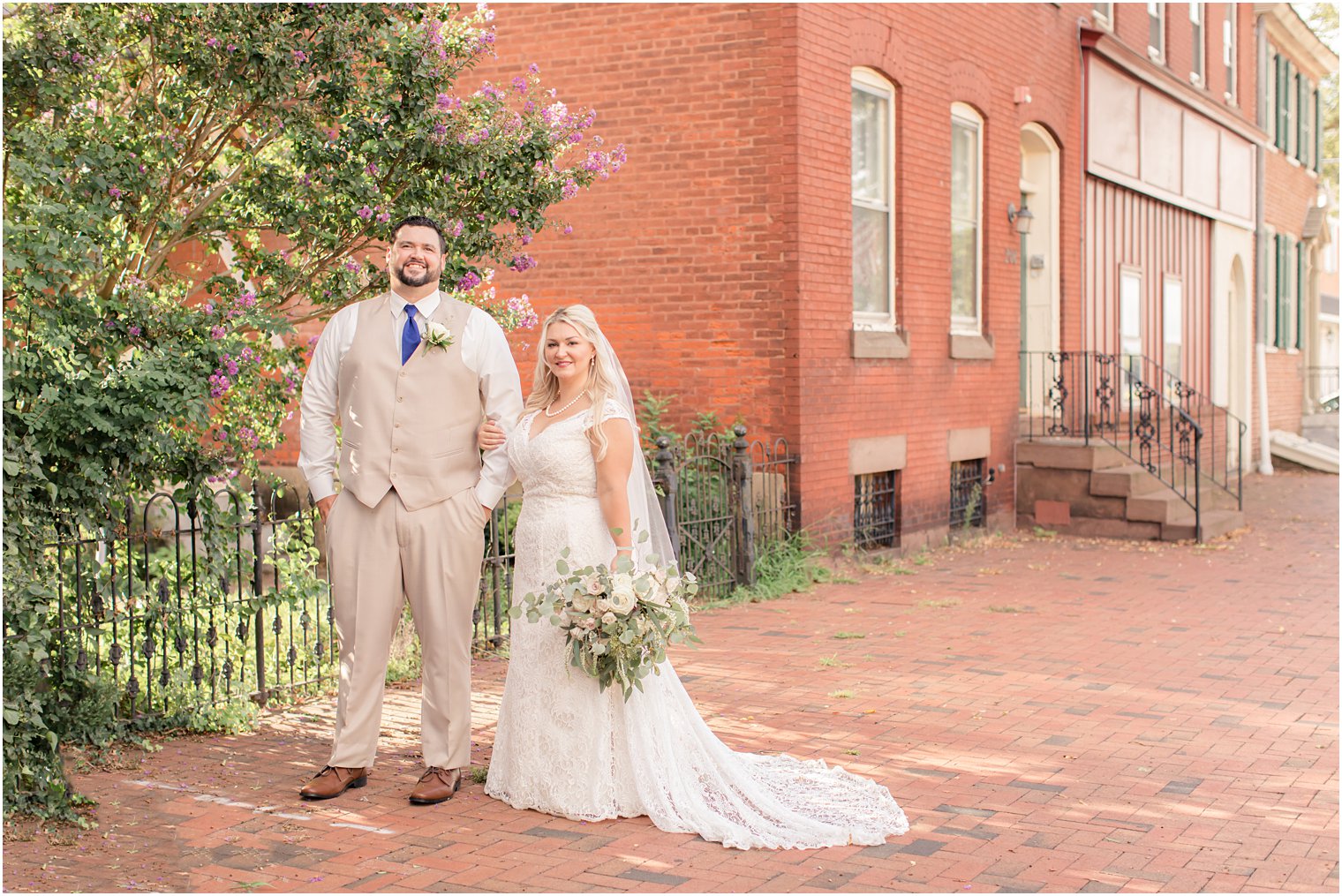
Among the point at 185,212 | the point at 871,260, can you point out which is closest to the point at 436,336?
the point at 185,212

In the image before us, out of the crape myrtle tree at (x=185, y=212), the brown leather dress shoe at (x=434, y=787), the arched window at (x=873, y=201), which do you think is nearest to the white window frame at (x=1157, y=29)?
the arched window at (x=873, y=201)

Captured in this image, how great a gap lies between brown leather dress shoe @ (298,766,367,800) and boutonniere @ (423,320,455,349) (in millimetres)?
1720

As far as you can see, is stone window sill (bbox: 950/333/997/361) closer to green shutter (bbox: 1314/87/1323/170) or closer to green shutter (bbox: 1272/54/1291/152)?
green shutter (bbox: 1272/54/1291/152)

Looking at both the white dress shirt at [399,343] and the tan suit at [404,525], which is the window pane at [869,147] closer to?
the white dress shirt at [399,343]

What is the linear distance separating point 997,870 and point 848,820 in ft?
2.08

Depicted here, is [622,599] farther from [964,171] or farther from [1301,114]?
[1301,114]

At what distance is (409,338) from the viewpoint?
5746mm

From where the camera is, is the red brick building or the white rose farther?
the red brick building

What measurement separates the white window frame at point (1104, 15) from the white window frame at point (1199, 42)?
346 centimetres

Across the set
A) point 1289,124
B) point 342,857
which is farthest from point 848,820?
point 1289,124

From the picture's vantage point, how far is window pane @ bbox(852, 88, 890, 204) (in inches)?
511

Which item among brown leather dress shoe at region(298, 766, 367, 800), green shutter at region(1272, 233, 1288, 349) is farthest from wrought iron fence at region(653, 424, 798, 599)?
green shutter at region(1272, 233, 1288, 349)

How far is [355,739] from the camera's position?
5758 mm

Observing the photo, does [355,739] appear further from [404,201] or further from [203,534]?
[404,201]
